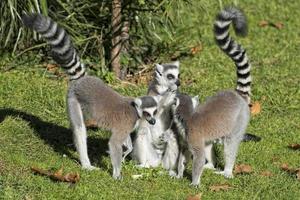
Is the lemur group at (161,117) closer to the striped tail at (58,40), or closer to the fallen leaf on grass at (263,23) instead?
the striped tail at (58,40)

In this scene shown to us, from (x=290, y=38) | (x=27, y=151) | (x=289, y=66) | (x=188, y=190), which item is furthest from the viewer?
(x=290, y=38)

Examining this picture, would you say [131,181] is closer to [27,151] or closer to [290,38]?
[27,151]

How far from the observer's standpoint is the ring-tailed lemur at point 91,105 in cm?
663

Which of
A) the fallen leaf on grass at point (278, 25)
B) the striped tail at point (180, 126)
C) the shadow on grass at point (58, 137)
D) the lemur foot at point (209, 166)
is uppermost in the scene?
the fallen leaf on grass at point (278, 25)

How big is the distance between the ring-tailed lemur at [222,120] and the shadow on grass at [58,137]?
102 centimetres

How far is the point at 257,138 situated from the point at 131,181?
1.92m

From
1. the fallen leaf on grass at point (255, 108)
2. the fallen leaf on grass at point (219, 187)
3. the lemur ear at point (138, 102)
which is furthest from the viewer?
the fallen leaf on grass at point (255, 108)

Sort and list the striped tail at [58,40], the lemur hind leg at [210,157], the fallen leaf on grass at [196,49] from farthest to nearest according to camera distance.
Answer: the fallen leaf on grass at [196,49], the lemur hind leg at [210,157], the striped tail at [58,40]

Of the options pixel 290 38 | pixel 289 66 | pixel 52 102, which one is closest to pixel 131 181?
pixel 52 102

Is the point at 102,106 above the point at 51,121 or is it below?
above

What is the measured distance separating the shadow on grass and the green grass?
1cm

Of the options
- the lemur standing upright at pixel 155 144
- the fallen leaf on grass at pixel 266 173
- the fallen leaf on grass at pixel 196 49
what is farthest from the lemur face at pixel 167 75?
the fallen leaf on grass at pixel 196 49

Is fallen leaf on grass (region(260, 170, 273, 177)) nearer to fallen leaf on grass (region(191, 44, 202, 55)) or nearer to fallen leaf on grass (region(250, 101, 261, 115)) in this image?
fallen leaf on grass (region(250, 101, 261, 115))

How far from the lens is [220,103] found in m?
6.89
